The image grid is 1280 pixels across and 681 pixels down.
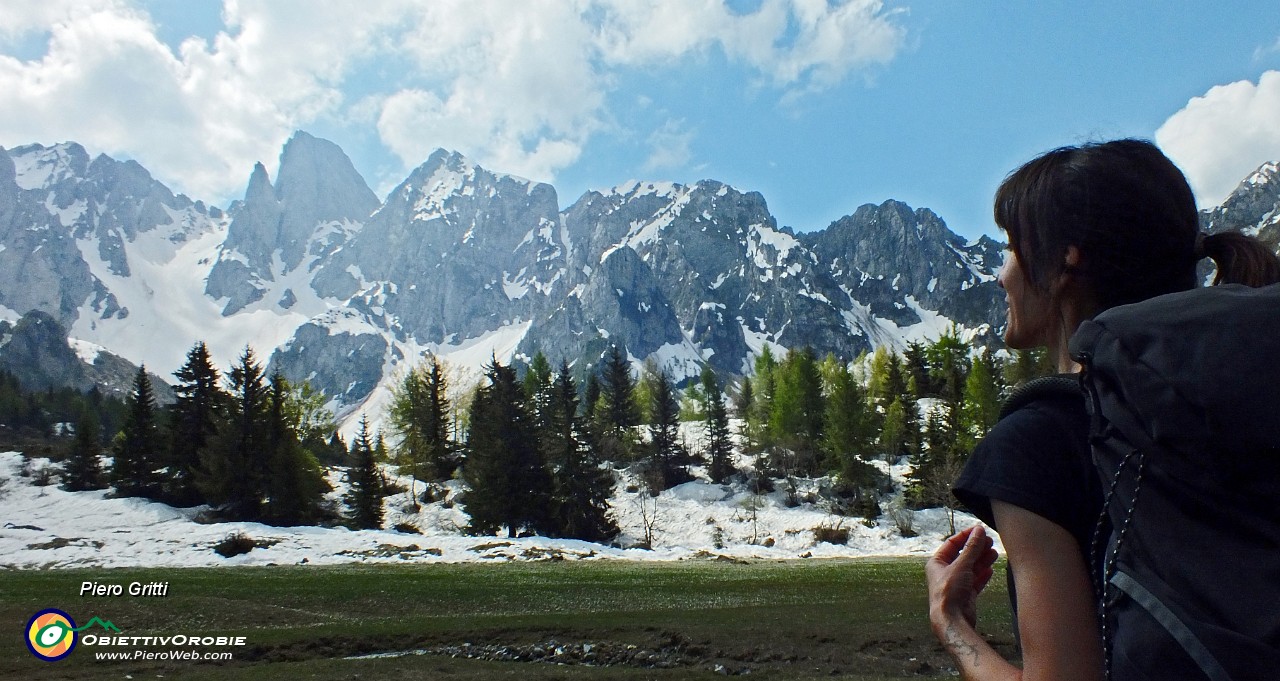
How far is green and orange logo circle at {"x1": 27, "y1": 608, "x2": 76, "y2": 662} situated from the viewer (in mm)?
13234

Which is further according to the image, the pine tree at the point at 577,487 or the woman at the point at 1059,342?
the pine tree at the point at 577,487

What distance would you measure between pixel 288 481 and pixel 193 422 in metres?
12.6

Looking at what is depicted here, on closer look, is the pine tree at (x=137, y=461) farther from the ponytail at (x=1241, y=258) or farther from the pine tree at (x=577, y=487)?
the ponytail at (x=1241, y=258)

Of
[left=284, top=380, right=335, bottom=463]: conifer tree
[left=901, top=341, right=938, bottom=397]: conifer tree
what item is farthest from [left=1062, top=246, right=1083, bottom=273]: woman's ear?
[left=901, top=341, right=938, bottom=397]: conifer tree

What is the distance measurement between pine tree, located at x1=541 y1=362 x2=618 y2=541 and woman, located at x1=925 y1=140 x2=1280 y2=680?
48.8 meters

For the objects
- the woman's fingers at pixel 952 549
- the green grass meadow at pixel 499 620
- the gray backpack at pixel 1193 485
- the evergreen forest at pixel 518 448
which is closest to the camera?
the gray backpack at pixel 1193 485

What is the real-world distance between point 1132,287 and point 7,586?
2879 centimetres

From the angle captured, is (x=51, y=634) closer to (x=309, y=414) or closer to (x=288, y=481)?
(x=288, y=481)

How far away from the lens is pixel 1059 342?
220 cm

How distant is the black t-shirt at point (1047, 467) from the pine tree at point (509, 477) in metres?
48.3

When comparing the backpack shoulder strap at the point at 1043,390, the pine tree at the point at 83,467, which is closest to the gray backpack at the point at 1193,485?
the backpack shoulder strap at the point at 1043,390

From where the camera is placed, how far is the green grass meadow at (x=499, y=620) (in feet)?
41.0

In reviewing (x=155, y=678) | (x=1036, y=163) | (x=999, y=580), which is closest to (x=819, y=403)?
(x=999, y=580)

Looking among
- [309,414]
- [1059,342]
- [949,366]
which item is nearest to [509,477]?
[309,414]
